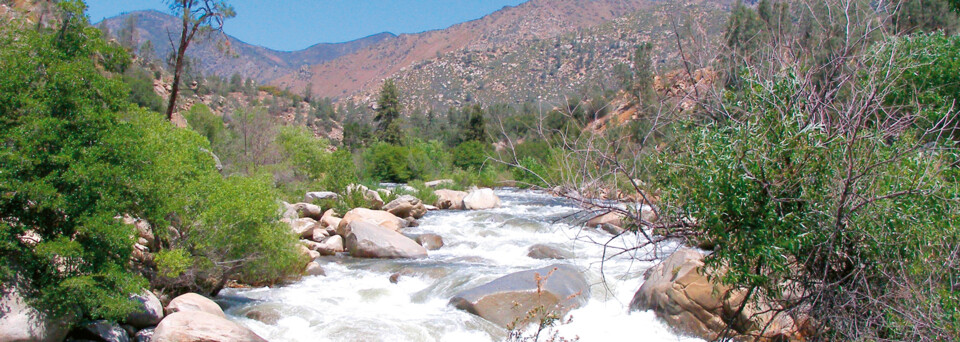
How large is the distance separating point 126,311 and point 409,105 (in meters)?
120

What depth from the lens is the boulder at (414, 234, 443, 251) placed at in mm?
16942

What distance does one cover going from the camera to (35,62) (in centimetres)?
775

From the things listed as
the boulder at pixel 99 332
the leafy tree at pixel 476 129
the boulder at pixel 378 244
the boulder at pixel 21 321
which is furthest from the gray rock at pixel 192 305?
the leafy tree at pixel 476 129

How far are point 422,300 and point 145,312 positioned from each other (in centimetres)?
472

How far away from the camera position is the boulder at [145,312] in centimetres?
855

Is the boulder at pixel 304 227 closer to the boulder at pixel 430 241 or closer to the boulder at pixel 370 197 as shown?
the boulder at pixel 430 241

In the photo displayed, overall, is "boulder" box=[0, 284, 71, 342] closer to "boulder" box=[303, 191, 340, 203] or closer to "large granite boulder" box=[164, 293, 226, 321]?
"large granite boulder" box=[164, 293, 226, 321]

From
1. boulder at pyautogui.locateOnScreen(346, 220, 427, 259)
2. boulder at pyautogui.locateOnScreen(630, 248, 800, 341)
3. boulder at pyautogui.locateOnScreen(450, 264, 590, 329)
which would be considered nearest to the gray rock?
boulder at pyautogui.locateOnScreen(450, 264, 590, 329)

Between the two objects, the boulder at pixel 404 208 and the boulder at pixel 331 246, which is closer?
the boulder at pixel 331 246

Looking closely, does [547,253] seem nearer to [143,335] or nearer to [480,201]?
[143,335]

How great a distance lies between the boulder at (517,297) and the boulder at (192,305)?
4010 mm

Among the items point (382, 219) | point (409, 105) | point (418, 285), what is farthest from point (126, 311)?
point (409, 105)

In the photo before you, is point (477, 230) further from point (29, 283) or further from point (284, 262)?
point (29, 283)

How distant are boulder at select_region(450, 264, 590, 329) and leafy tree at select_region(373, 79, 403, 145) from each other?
1790 inches
